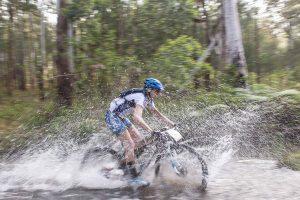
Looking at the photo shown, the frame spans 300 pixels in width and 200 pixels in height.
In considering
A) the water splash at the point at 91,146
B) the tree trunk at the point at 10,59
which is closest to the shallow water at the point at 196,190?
the water splash at the point at 91,146

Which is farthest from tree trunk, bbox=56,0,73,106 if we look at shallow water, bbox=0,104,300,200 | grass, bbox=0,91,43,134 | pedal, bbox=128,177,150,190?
pedal, bbox=128,177,150,190

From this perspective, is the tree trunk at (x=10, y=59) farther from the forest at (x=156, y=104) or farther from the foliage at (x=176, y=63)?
the foliage at (x=176, y=63)

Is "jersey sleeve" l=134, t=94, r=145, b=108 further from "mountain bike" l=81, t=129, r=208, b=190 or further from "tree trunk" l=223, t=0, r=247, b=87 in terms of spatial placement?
"tree trunk" l=223, t=0, r=247, b=87

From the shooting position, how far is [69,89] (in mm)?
15195

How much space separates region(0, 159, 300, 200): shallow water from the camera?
731 centimetres

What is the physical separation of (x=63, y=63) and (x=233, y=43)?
21.3ft

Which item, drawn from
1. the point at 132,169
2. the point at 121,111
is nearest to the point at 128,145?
the point at 132,169

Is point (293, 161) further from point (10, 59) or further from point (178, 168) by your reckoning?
point (10, 59)

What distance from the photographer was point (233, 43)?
1583 cm

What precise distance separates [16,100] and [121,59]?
40.2ft

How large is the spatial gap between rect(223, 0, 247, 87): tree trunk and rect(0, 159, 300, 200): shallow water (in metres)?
7.20

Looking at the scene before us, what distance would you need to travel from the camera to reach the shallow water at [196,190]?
731 centimetres

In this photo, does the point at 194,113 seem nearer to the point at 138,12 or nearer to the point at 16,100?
the point at 138,12

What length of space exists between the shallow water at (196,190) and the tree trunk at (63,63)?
6.89 metres
